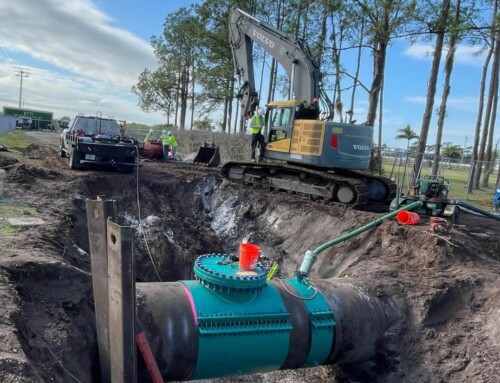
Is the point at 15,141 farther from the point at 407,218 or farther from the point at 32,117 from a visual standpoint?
the point at 32,117

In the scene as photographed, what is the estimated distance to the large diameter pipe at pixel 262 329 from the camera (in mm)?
5273

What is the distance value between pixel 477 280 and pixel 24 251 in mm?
6604

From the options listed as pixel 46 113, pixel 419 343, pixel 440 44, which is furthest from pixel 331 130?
pixel 46 113

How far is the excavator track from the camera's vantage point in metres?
12.2

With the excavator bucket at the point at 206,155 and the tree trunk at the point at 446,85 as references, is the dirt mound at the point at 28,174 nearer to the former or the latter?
the excavator bucket at the point at 206,155

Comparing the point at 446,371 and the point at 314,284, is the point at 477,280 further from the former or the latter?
the point at 314,284

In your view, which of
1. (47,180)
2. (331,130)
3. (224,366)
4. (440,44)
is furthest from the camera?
(440,44)

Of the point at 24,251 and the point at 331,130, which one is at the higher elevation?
the point at 331,130

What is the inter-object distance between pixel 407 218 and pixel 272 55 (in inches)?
314

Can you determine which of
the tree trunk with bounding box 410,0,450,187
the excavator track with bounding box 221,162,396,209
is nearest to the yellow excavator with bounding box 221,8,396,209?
the excavator track with bounding box 221,162,396,209

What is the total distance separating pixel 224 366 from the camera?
5.62 metres

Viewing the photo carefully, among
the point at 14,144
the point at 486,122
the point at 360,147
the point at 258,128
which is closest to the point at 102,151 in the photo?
the point at 258,128

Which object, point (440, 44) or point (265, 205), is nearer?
point (265, 205)

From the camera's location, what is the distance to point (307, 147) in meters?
12.7
